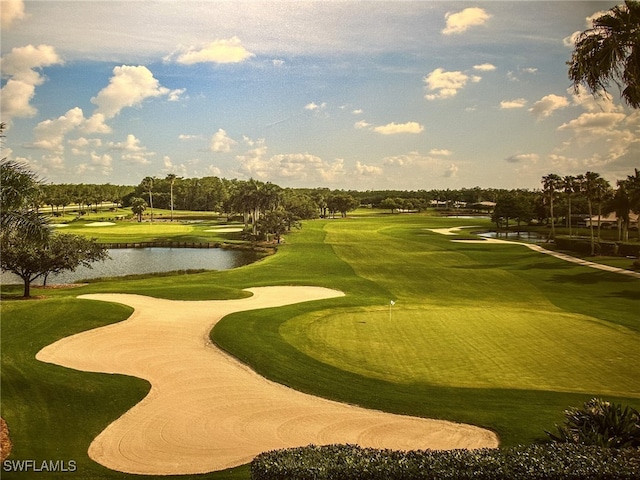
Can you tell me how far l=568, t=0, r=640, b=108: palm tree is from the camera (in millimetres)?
15523

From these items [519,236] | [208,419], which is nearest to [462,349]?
[208,419]

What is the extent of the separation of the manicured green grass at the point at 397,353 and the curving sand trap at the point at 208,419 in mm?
611

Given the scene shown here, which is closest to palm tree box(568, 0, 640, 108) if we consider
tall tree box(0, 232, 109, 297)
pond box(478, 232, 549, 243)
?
tall tree box(0, 232, 109, 297)

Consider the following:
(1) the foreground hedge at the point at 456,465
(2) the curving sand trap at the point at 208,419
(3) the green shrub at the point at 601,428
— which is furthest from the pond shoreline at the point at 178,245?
(1) the foreground hedge at the point at 456,465

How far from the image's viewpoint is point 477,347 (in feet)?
73.2

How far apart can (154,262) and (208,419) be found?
5056 centimetres

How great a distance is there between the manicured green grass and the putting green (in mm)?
76

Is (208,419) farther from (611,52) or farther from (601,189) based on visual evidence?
(601,189)

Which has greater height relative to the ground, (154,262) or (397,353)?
(397,353)

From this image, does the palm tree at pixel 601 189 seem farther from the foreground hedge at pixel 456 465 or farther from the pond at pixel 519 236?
the foreground hedge at pixel 456 465

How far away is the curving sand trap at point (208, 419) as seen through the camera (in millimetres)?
13430

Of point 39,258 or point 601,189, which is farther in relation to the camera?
point 601,189

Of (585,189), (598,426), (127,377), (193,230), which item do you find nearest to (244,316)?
(127,377)

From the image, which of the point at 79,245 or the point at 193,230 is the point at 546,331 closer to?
the point at 79,245
